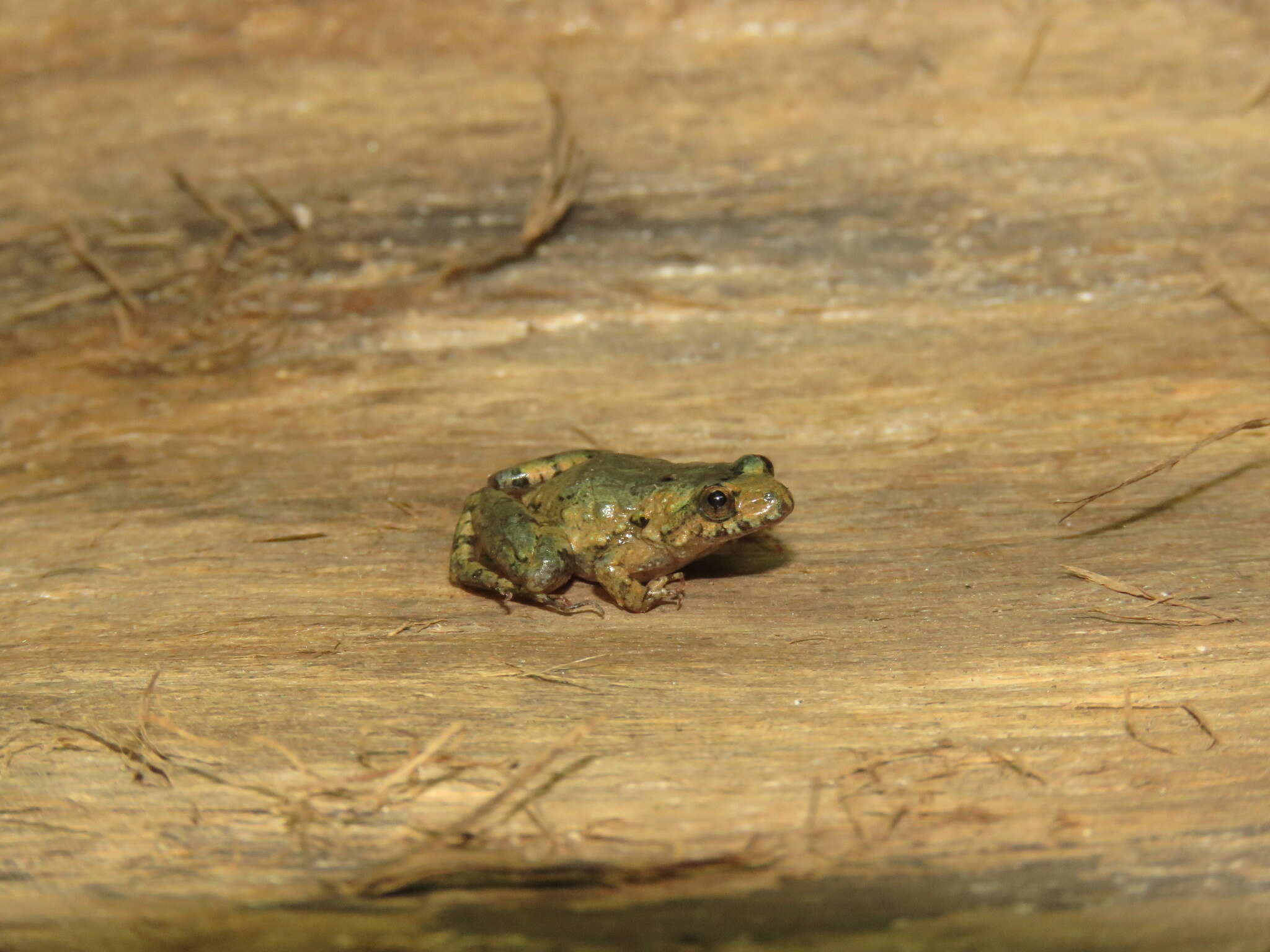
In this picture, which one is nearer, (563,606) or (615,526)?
(563,606)

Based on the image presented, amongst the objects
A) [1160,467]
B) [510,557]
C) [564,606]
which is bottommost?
[564,606]

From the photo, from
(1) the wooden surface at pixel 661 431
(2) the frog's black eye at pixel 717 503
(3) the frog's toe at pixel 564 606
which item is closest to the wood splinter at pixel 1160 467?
(1) the wooden surface at pixel 661 431

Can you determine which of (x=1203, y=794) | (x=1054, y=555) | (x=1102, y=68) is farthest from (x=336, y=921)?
(x=1102, y=68)

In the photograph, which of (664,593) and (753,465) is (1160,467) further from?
(664,593)

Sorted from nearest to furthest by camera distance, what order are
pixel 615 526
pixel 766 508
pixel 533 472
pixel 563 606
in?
pixel 766 508 < pixel 563 606 < pixel 615 526 < pixel 533 472

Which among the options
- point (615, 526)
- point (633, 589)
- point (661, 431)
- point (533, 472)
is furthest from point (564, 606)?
point (661, 431)

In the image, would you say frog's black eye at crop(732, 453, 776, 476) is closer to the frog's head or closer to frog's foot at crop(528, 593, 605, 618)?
the frog's head

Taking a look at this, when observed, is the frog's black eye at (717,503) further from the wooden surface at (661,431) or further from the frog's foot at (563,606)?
the frog's foot at (563,606)

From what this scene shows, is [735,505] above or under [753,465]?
under

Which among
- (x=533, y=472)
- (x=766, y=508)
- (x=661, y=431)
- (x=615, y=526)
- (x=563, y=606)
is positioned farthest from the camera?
(x=661, y=431)
